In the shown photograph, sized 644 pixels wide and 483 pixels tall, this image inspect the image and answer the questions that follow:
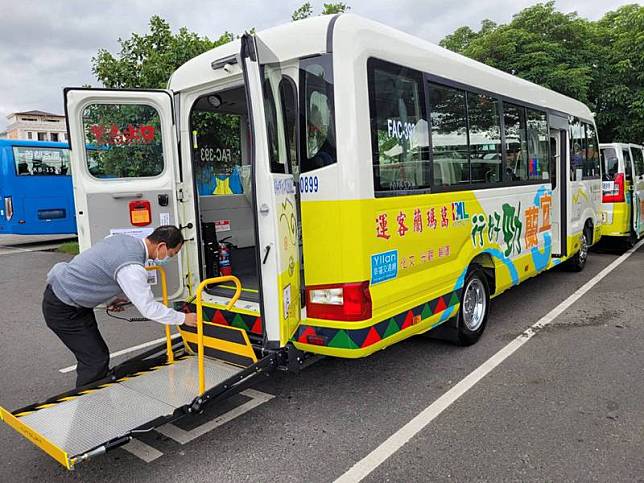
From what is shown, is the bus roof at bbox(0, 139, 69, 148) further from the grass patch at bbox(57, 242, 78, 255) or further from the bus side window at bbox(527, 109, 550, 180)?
the bus side window at bbox(527, 109, 550, 180)

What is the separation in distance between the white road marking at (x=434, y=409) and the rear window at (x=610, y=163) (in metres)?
4.49

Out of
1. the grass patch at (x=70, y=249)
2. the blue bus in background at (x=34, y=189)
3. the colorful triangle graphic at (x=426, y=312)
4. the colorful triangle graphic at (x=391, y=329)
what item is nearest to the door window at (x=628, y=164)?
the colorful triangle graphic at (x=426, y=312)

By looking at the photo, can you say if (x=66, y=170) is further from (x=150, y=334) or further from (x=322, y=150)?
(x=322, y=150)

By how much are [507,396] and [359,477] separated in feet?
5.17

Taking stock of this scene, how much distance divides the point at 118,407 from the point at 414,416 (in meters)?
2.01

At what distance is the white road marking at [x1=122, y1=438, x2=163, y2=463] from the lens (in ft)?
10.8

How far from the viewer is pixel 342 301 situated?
3492 mm

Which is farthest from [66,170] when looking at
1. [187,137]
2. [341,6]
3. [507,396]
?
[507,396]

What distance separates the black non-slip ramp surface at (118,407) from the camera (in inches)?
117

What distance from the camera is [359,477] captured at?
3004mm

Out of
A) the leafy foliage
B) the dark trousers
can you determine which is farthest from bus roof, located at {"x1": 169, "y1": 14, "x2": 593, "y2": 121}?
the leafy foliage

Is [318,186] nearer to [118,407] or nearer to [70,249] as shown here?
[118,407]

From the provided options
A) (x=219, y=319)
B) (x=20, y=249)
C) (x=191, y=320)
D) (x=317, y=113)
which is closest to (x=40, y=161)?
(x=20, y=249)

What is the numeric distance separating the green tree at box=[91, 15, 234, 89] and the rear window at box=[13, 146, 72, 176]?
6147 millimetres
